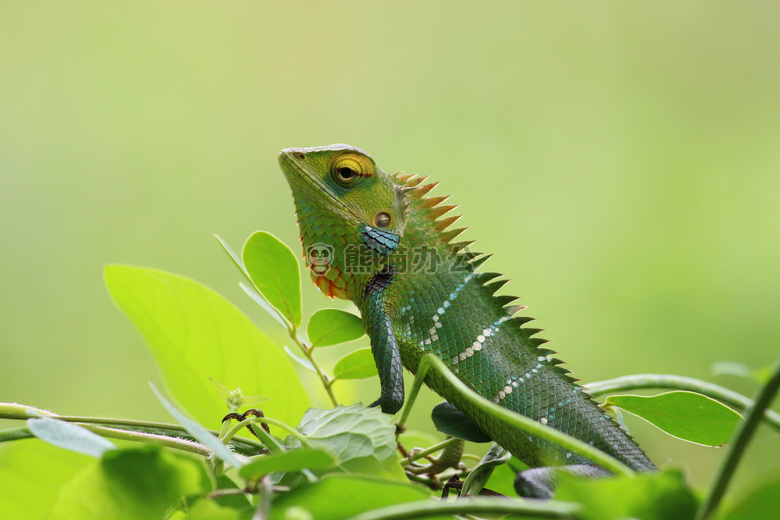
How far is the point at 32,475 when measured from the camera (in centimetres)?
56

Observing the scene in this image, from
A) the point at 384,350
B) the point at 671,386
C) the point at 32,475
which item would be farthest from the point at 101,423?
the point at 671,386

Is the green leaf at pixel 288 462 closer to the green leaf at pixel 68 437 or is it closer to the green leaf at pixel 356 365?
the green leaf at pixel 68 437

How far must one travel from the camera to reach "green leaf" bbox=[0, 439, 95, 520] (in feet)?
1.79

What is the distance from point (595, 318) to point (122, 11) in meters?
3.65

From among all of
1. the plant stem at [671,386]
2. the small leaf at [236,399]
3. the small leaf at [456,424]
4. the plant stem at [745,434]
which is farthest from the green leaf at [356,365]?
the plant stem at [745,434]

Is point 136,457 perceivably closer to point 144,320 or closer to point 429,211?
point 144,320

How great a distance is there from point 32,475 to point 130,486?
0.65ft

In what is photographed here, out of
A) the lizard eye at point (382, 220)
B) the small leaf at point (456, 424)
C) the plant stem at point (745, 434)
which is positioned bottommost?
the small leaf at point (456, 424)

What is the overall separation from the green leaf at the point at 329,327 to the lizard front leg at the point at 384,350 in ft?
0.18

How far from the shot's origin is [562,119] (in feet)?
12.7

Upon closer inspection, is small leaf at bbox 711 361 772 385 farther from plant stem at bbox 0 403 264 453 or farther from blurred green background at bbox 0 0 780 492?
blurred green background at bbox 0 0 780 492

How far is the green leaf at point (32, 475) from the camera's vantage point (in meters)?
0.55

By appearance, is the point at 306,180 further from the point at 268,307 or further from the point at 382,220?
the point at 268,307

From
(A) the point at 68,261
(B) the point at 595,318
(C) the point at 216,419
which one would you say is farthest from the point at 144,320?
(A) the point at 68,261
